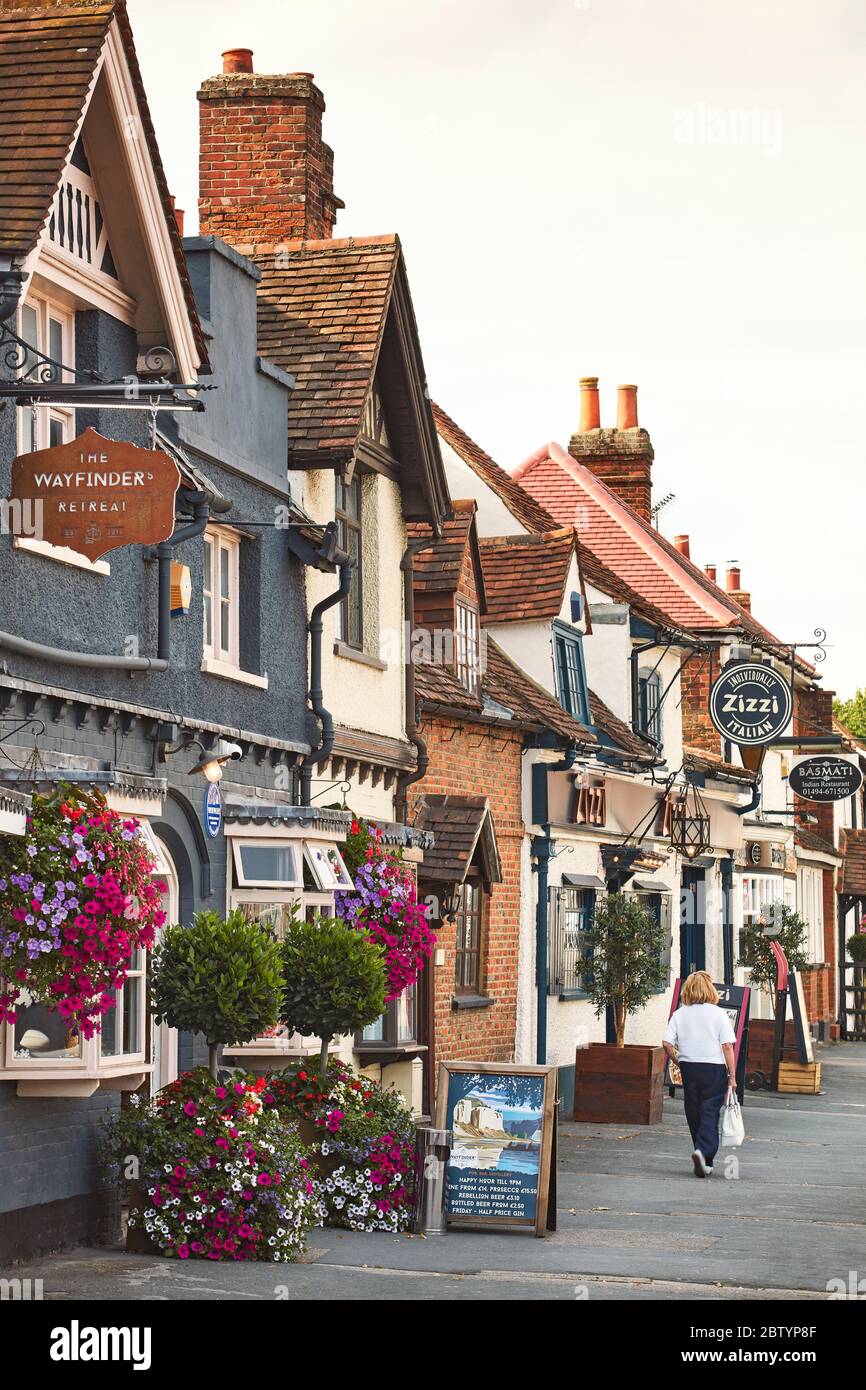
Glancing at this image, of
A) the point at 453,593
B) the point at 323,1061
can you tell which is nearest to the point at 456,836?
the point at 453,593

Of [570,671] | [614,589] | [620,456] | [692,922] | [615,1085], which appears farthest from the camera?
[620,456]

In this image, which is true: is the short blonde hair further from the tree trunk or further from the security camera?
the security camera

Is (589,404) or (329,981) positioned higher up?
(589,404)

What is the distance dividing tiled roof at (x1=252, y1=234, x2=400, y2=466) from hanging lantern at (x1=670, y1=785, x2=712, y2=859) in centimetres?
1311

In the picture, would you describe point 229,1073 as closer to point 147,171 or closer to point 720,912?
point 147,171

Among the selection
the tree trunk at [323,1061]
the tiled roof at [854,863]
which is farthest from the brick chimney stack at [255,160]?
the tiled roof at [854,863]

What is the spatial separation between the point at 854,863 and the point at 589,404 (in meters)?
16.4

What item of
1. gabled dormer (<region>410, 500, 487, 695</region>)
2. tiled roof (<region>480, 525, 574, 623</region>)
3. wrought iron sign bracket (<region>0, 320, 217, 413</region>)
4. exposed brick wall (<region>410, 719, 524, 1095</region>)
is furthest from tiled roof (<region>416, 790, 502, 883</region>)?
wrought iron sign bracket (<region>0, 320, 217, 413</region>)

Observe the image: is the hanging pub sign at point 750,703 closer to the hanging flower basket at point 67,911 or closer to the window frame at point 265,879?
the window frame at point 265,879

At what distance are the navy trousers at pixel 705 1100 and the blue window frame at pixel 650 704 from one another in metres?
11.4

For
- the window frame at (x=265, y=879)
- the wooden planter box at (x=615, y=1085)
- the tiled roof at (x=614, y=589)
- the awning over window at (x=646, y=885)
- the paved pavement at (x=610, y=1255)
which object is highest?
the tiled roof at (x=614, y=589)

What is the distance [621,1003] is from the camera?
23656 mm

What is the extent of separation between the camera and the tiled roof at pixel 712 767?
31.6m

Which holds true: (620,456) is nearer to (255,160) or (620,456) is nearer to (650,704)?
(650,704)
